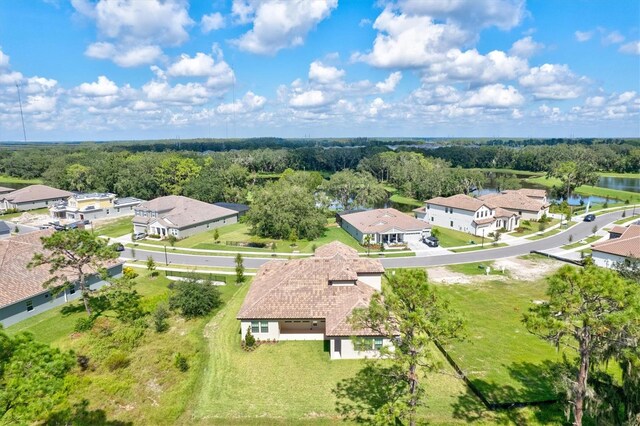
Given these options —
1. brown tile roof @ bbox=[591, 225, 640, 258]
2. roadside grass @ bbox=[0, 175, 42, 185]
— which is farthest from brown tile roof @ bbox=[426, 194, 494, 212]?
roadside grass @ bbox=[0, 175, 42, 185]

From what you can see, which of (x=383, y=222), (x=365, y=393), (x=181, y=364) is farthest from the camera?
(x=383, y=222)

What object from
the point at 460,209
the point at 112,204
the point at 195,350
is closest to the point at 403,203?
the point at 460,209

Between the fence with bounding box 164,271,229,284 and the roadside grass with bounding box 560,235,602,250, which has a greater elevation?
the fence with bounding box 164,271,229,284

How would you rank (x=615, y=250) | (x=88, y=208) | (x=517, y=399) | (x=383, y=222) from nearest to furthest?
(x=517, y=399), (x=615, y=250), (x=383, y=222), (x=88, y=208)

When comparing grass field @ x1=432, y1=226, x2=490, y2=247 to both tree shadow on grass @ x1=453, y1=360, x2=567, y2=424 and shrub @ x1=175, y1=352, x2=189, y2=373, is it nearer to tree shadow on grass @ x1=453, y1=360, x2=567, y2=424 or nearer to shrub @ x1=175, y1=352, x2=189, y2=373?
tree shadow on grass @ x1=453, y1=360, x2=567, y2=424

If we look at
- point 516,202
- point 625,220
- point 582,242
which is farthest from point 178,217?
point 625,220

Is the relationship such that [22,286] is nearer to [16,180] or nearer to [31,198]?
[31,198]

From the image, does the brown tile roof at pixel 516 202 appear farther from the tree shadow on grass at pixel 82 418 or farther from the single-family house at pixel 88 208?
the single-family house at pixel 88 208

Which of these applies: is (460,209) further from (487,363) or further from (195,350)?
(195,350)
